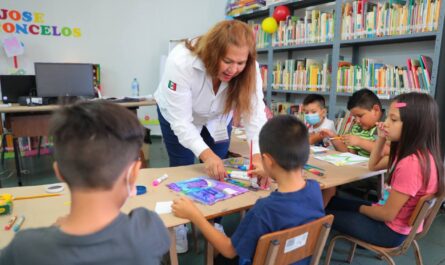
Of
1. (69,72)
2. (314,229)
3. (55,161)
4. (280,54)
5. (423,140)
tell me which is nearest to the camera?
(55,161)

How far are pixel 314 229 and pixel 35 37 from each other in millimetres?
5082

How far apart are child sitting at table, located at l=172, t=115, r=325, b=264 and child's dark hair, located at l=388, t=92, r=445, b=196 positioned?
2.15 ft

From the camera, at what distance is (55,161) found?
0.70 m

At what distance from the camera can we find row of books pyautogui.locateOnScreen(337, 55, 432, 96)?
282cm

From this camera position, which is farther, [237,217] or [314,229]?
[237,217]

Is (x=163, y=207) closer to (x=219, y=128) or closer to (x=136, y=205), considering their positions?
(x=136, y=205)

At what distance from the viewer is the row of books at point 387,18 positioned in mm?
2740

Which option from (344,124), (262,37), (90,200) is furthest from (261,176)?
(262,37)

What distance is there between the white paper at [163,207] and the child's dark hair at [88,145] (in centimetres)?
52

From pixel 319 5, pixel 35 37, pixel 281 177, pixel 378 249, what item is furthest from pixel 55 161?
pixel 35 37

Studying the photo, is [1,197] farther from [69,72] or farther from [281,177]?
[69,72]

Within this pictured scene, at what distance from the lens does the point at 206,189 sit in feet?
4.67

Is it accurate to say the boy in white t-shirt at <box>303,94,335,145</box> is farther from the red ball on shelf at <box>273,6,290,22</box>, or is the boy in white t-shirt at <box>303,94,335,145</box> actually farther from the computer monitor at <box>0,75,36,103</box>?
the computer monitor at <box>0,75,36,103</box>

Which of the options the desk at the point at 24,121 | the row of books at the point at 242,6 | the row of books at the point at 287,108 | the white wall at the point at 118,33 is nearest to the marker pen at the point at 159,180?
the desk at the point at 24,121
